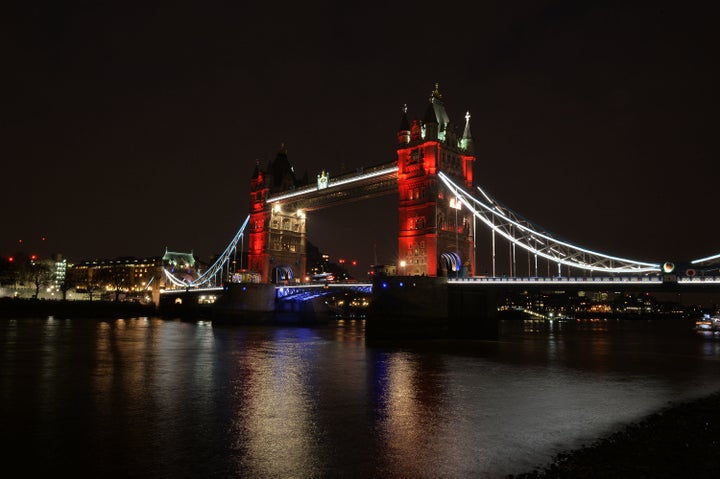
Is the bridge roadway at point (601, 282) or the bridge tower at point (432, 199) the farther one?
the bridge tower at point (432, 199)

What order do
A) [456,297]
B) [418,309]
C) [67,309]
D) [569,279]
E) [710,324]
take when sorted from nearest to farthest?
[569,279] → [418,309] → [456,297] → [710,324] → [67,309]

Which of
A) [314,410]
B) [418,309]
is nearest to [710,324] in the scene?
[418,309]

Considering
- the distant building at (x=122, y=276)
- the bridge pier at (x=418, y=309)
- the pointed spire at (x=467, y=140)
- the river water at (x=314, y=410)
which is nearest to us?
the river water at (x=314, y=410)

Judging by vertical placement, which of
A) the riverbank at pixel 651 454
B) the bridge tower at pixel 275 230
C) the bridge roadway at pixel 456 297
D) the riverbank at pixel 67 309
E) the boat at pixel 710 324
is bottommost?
the boat at pixel 710 324

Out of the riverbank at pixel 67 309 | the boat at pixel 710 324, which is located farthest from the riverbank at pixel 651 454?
the riverbank at pixel 67 309

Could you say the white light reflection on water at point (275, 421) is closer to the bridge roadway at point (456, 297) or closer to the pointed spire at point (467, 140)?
the bridge roadway at point (456, 297)

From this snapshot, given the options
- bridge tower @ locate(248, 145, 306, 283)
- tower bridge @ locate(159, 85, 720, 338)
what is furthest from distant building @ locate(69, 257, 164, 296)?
tower bridge @ locate(159, 85, 720, 338)

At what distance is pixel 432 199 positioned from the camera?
156ft

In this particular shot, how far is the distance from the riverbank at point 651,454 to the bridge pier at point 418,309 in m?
27.2

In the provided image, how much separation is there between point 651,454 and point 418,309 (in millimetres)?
30893

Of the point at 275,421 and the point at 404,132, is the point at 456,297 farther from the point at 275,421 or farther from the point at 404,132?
the point at 275,421

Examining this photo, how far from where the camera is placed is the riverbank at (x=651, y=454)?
31.8 ft

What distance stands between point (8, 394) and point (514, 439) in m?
15.2

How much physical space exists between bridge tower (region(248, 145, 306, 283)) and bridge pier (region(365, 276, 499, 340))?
100 ft
